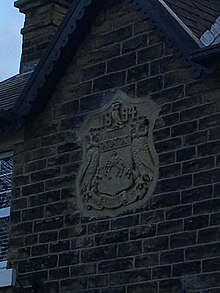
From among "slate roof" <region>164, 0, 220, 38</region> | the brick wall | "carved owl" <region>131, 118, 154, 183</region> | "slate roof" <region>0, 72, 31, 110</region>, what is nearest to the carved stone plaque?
"carved owl" <region>131, 118, 154, 183</region>

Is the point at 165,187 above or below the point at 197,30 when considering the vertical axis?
below

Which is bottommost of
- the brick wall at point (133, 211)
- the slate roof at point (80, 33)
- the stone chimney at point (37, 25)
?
the brick wall at point (133, 211)

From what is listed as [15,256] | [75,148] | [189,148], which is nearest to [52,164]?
[75,148]

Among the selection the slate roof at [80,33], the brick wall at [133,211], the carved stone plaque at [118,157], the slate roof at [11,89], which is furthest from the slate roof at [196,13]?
the slate roof at [11,89]

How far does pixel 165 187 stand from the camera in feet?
40.0

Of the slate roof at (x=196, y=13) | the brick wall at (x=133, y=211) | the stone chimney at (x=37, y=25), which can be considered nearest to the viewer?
the brick wall at (x=133, y=211)

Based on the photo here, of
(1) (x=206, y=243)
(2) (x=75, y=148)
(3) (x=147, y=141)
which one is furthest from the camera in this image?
(2) (x=75, y=148)

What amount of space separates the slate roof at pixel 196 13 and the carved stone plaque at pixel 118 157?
3.55 feet

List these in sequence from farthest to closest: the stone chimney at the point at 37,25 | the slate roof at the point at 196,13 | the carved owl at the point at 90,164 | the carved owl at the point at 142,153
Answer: the stone chimney at the point at 37,25 < the carved owl at the point at 90,164 < the slate roof at the point at 196,13 < the carved owl at the point at 142,153

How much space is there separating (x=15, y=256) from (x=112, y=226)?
1.80 m

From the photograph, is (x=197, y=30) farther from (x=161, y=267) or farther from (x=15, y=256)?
(x=15, y=256)

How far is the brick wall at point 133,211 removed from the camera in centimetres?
1178

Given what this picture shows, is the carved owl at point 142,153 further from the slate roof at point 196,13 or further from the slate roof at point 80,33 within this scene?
the slate roof at point 196,13

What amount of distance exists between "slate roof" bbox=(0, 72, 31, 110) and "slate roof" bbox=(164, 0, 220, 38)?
2.87 metres
